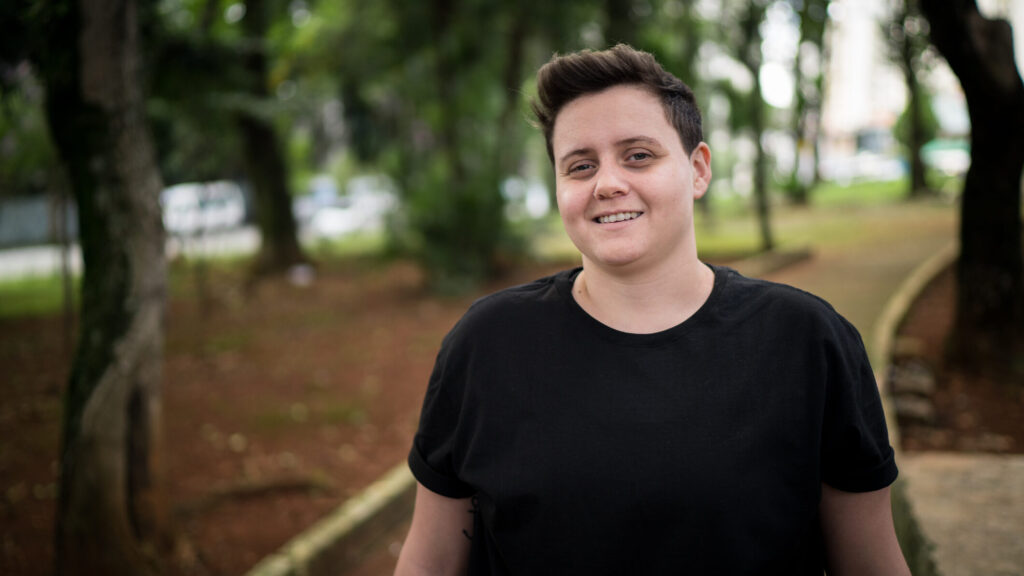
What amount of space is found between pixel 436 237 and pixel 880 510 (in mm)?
10816

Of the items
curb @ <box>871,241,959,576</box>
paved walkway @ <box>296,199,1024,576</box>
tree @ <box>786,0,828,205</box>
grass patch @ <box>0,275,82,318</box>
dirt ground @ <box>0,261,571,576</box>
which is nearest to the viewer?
paved walkway @ <box>296,199,1024,576</box>

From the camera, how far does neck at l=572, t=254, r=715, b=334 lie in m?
1.82

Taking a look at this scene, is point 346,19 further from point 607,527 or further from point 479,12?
point 607,527

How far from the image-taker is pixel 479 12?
1541cm

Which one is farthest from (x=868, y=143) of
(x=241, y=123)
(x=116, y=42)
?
(x=116, y=42)

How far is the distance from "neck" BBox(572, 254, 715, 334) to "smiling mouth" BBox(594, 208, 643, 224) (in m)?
0.12

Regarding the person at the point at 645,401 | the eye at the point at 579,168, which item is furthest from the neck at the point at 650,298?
the eye at the point at 579,168

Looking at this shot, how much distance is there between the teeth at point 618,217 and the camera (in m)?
1.81

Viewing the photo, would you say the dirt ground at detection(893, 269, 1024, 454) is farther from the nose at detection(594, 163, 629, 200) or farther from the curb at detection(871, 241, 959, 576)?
the nose at detection(594, 163, 629, 200)

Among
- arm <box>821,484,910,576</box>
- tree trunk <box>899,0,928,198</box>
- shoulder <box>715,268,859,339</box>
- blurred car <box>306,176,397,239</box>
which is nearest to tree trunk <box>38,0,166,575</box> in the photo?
shoulder <box>715,268,859,339</box>

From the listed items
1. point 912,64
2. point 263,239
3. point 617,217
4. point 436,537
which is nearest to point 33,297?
point 263,239

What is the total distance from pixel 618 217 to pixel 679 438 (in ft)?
1.66

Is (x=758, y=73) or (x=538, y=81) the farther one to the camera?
(x=758, y=73)

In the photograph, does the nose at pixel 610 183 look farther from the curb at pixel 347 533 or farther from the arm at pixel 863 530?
the curb at pixel 347 533
